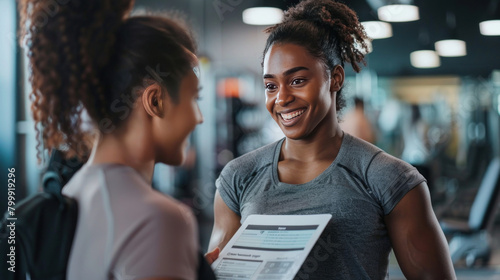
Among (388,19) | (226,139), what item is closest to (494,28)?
(388,19)

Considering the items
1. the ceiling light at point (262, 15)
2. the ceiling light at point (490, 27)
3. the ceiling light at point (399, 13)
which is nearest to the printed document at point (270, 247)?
the ceiling light at point (399, 13)

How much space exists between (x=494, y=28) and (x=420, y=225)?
12.4 feet

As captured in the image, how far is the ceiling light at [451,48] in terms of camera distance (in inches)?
189

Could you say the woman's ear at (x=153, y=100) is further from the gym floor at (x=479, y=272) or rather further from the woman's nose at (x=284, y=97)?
the gym floor at (x=479, y=272)

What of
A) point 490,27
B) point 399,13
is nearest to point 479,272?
point 490,27

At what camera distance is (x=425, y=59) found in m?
5.02

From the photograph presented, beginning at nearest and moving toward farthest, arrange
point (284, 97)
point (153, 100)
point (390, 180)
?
point (153, 100) → point (390, 180) → point (284, 97)

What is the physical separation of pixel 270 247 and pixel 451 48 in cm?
415

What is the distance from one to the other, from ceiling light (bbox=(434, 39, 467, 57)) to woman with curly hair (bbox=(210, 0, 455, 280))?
3387 mm

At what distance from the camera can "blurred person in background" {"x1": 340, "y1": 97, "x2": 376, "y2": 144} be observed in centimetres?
471

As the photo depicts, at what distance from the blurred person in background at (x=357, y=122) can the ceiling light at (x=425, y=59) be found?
0.62 m

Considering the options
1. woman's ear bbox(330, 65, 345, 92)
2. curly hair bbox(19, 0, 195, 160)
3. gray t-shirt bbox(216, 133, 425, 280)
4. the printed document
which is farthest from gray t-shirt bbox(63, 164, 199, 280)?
woman's ear bbox(330, 65, 345, 92)

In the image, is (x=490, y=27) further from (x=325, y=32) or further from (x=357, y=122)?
(x=325, y=32)

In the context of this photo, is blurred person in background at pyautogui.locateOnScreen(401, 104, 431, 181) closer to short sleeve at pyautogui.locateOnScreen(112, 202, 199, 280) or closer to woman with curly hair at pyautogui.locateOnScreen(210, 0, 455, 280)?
woman with curly hair at pyautogui.locateOnScreen(210, 0, 455, 280)
